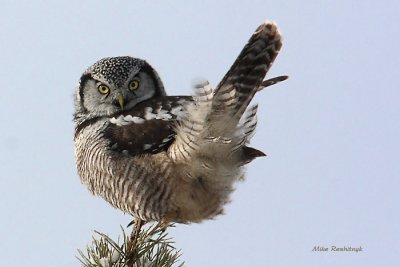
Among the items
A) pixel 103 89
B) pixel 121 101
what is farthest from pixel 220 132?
pixel 103 89

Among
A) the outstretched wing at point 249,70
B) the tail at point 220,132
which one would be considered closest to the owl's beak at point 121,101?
the tail at point 220,132

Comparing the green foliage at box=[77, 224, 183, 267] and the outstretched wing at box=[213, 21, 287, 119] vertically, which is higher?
the outstretched wing at box=[213, 21, 287, 119]

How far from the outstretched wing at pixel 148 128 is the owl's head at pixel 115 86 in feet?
1.26

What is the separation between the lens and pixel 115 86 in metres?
5.87

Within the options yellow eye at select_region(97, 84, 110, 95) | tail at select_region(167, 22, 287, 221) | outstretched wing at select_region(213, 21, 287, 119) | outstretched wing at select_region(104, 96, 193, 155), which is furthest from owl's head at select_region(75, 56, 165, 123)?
outstretched wing at select_region(213, 21, 287, 119)

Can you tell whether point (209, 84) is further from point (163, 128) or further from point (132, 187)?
point (132, 187)

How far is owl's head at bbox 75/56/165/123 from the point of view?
230 inches

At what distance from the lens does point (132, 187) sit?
5.15 meters

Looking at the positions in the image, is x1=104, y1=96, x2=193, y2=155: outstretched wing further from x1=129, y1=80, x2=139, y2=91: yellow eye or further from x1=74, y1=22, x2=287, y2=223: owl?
x1=129, y1=80, x2=139, y2=91: yellow eye

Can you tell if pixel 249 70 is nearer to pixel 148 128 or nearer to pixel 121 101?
pixel 148 128

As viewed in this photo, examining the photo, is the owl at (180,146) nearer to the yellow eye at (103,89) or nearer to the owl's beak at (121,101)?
the owl's beak at (121,101)

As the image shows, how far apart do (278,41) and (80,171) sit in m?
2.16

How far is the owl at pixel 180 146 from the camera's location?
4.71m

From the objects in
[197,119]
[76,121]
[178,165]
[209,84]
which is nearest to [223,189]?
[178,165]
